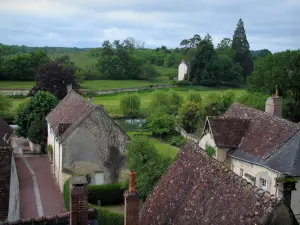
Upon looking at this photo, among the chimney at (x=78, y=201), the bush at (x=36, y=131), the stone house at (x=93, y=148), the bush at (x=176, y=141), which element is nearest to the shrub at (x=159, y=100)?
the bush at (x=176, y=141)

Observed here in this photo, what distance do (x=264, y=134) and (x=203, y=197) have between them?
17866 mm

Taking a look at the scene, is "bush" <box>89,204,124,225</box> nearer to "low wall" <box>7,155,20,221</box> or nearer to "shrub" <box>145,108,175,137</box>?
"low wall" <box>7,155,20,221</box>

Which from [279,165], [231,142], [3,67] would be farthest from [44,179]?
[3,67]

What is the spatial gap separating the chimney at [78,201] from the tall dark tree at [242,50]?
121 meters

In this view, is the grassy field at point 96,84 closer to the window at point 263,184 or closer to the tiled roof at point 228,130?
the tiled roof at point 228,130

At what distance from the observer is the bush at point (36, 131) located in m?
46.4

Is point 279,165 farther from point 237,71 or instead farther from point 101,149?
point 237,71

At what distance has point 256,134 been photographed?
30.0m

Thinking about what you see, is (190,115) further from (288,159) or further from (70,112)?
(288,159)

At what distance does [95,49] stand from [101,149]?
518 feet

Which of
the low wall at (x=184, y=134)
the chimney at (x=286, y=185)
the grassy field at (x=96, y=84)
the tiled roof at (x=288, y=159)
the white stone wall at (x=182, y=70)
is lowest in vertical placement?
the low wall at (x=184, y=134)

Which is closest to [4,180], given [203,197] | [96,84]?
[203,197]

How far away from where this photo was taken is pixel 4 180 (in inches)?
704

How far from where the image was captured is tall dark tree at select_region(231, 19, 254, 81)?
12812 cm
